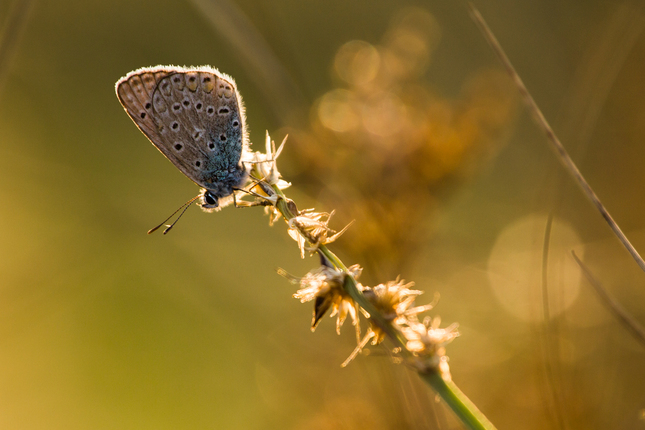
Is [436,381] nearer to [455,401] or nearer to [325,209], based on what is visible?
[455,401]

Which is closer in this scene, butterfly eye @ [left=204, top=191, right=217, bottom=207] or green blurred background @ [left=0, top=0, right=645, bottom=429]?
green blurred background @ [left=0, top=0, right=645, bottom=429]

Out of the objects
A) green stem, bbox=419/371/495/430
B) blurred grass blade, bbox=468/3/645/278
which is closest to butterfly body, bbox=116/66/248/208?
blurred grass blade, bbox=468/3/645/278

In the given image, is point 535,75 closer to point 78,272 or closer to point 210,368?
point 210,368

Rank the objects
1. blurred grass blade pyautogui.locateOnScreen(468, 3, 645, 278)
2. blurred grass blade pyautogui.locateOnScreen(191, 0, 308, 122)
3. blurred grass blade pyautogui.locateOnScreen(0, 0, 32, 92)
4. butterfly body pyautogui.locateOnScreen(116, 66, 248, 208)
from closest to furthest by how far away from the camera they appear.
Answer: blurred grass blade pyautogui.locateOnScreen(468, 3, 645, 278) → blurred grass blade pyautogui.locateOnScreen(0, 0, 32, 92) → blurred grass blade pyautogui.locateOnScreen(191, 0, 308, 122) → butterfly body pyautogui.locateOnScreen(116, 66, 248, 208)

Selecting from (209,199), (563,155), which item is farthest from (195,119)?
(563,155)

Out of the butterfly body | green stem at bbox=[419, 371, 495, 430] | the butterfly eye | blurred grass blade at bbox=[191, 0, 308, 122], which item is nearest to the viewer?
green stem at bbox=[419, 371, 495, 430]

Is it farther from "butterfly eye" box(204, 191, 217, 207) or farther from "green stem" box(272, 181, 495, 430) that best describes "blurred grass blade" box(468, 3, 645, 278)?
"butterfly eye" box(204, 191, 217, 207)

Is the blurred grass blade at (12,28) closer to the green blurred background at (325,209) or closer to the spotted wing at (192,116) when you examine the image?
the green blurred background at (325,209)
